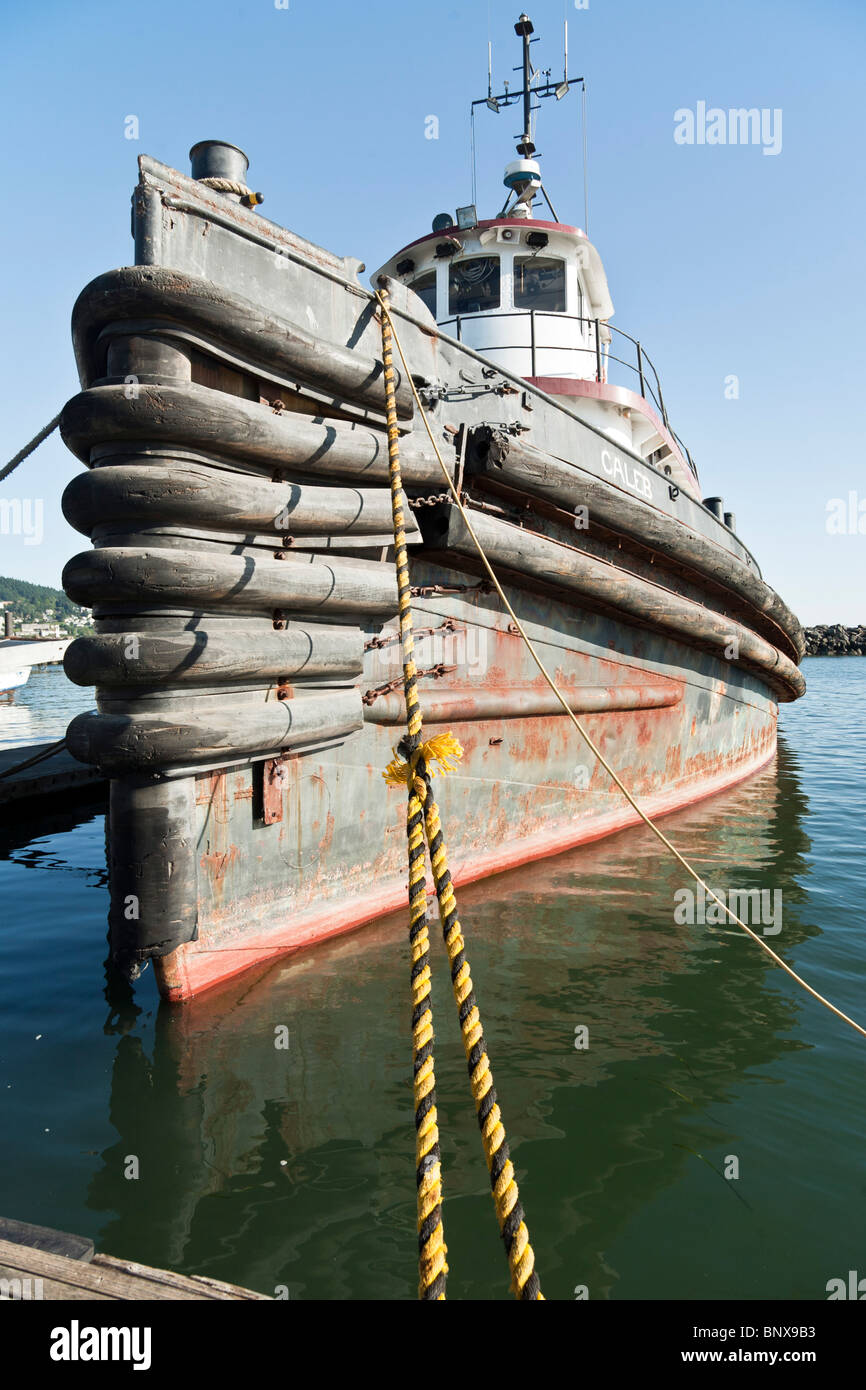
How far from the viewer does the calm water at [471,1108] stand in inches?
94.3

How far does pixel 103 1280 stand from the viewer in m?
1.89

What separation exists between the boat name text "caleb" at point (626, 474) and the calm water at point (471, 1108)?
370 cm

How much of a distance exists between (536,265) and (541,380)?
1799mm

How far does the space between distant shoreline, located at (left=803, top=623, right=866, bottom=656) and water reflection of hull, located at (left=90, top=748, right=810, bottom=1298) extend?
258 feet

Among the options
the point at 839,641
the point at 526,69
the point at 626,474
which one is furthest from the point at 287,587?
the point at 839,641

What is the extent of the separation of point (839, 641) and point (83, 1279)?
280 ft

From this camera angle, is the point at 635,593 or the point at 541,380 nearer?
the point at 635,593

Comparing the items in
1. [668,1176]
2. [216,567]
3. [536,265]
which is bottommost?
[668,1176]

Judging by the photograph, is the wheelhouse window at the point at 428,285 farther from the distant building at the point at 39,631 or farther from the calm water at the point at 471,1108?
the distant building at the point at 39,631

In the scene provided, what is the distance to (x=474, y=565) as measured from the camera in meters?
5.44

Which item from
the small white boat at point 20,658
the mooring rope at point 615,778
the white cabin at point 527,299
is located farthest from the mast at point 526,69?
the small white boat at point 20,658

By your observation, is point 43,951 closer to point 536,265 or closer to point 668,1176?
point 668,1176

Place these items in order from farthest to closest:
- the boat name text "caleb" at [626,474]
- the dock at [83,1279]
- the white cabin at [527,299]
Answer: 1. the white cabin at [527,299]
2. the boat name text "caleb" at [626,474]
3. the dock at [83,1279]
